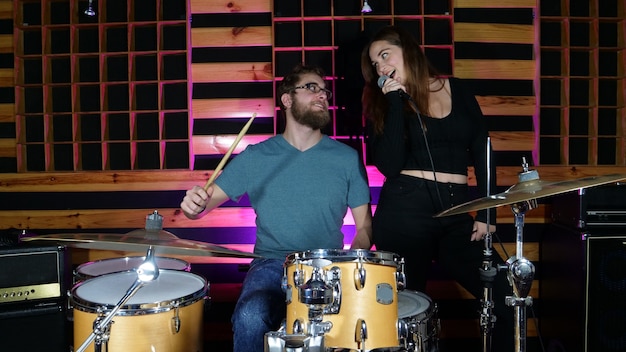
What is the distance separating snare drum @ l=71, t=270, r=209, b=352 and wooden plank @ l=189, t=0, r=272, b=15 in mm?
1741

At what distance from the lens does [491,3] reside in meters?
3.14

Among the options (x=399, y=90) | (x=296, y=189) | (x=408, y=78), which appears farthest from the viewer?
(x=296, y=189)

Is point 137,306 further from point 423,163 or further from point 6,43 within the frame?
point 6,43

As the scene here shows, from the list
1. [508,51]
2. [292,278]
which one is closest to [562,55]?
[508,51]

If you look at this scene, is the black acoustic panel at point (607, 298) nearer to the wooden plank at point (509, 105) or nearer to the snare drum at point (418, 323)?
the wooden plank at point (509, 105)

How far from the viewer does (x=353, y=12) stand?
313cm

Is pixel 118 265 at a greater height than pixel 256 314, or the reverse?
pixel 118 265

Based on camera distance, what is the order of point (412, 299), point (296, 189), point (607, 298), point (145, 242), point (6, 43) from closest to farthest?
point (145, 242)
point (412, 299)
point (296, 189)
point (607, 298)
point (6, 43)

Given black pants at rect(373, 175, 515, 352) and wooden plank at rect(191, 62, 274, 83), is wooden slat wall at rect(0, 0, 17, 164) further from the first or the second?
black pants at rect(373, 175, 515, 352)

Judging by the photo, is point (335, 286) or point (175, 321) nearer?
point (335, 286)

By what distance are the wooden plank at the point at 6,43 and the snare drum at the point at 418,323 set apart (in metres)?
2.82

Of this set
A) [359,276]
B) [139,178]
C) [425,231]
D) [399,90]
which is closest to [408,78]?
[399,90]

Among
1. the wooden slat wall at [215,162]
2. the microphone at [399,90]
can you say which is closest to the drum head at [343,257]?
the microphone at [399,90]

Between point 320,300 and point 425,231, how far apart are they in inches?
36.7
